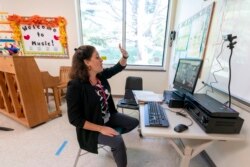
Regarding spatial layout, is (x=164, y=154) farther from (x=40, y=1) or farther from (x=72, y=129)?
(x=40, y=1)

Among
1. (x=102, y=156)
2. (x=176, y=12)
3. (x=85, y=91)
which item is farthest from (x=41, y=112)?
(x=176, y=12)

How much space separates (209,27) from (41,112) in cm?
279

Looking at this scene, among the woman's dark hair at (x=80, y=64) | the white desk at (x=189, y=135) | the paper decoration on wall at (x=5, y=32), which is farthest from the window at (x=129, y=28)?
the white desk at (x=189, y=135)

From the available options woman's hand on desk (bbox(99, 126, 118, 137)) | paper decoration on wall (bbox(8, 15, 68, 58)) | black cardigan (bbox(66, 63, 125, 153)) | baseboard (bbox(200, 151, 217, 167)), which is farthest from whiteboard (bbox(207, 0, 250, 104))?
paper decoration on wall (bbox(8, 15, 68, 58))

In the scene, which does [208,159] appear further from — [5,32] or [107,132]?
[5,32]

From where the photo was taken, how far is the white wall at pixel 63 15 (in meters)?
3.06

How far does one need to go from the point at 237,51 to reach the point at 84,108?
143cm

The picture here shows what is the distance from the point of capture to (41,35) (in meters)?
3.22

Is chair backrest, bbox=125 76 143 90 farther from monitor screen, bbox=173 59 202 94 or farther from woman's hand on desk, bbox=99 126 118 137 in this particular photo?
woman's hand on desk, bbox=99 126 118 137

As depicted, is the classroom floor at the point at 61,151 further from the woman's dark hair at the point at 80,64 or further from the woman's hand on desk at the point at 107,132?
the woman's dark hair at the point at 80,64

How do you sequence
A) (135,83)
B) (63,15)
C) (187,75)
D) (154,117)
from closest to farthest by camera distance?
(154,117)
(187,75)
(135,83)
(63,15)

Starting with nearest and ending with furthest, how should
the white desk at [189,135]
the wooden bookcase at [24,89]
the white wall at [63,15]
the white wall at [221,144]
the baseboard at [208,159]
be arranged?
the white desk at [189,135], the white wall at [221,144], the baseboard at [208,159], the wooden bookcase at [24,89], the white wall at [63,15]

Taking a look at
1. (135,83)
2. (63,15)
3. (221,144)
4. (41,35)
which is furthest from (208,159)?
(41,35)

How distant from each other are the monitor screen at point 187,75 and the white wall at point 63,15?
6.18ft
